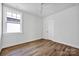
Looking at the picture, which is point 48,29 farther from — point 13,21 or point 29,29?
point 13,21

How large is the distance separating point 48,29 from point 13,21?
0.77 metres

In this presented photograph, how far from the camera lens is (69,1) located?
6.17 feet

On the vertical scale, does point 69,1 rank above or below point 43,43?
above

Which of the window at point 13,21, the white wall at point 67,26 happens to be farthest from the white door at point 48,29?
the window at point 13,21

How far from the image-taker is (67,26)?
6.55 feet

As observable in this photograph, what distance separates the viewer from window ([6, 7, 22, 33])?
191cm

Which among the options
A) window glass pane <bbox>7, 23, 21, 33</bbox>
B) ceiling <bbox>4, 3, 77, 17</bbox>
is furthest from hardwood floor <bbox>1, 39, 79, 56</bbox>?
ceiling <bbox>4, 3, 77, 17</bbox>

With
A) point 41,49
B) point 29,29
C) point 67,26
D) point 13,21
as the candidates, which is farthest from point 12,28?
point 67,26

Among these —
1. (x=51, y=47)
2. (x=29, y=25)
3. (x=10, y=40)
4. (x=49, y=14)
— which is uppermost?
(x=49, y=14)

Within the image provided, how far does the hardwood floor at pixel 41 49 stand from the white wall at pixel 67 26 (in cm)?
12

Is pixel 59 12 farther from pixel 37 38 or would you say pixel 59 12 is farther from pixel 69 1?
pixel 37 38

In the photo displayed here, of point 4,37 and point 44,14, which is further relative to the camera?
point 44,14

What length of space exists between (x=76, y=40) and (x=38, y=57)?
2.79 ft

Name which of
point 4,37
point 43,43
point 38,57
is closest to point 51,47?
point 43,43
